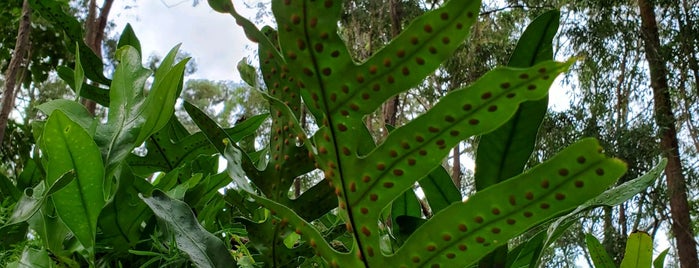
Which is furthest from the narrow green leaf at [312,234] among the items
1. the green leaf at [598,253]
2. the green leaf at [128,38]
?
the green leaf at [128,38]

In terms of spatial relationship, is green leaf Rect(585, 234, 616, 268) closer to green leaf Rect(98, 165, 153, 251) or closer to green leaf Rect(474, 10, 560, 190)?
green leaf Rect(474, 10, 560, 190)

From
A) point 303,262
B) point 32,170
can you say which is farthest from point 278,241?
point 32,170

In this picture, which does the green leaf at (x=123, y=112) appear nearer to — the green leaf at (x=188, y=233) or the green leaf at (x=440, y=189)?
the green leaf at (x=188, y=233)

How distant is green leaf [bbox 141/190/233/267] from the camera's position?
30cm

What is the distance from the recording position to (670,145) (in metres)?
5.62

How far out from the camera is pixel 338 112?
25 centimetres

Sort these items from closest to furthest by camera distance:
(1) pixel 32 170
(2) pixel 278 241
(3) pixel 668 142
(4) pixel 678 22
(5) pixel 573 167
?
(5) pixel 573 167 < (2) pixel 278 241 < (1) pixel 32 170 < (3) pixel 668 142 < (4) pixel 678 22

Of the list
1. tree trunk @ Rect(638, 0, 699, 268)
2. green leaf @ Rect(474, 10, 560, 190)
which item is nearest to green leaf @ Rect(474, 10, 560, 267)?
green leaf @ Rect(474, 10, 560, 190)

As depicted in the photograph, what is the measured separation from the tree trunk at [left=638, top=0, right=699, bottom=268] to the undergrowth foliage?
220 inches

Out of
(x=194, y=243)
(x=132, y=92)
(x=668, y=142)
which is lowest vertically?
(x=194, y=243)

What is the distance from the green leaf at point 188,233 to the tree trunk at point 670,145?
5647 millimetres

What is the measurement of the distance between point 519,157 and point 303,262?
153mm

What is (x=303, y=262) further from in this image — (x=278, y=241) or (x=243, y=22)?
(x=243, y=22)

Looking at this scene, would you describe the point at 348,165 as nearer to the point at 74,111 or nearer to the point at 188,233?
the point at 188,233
